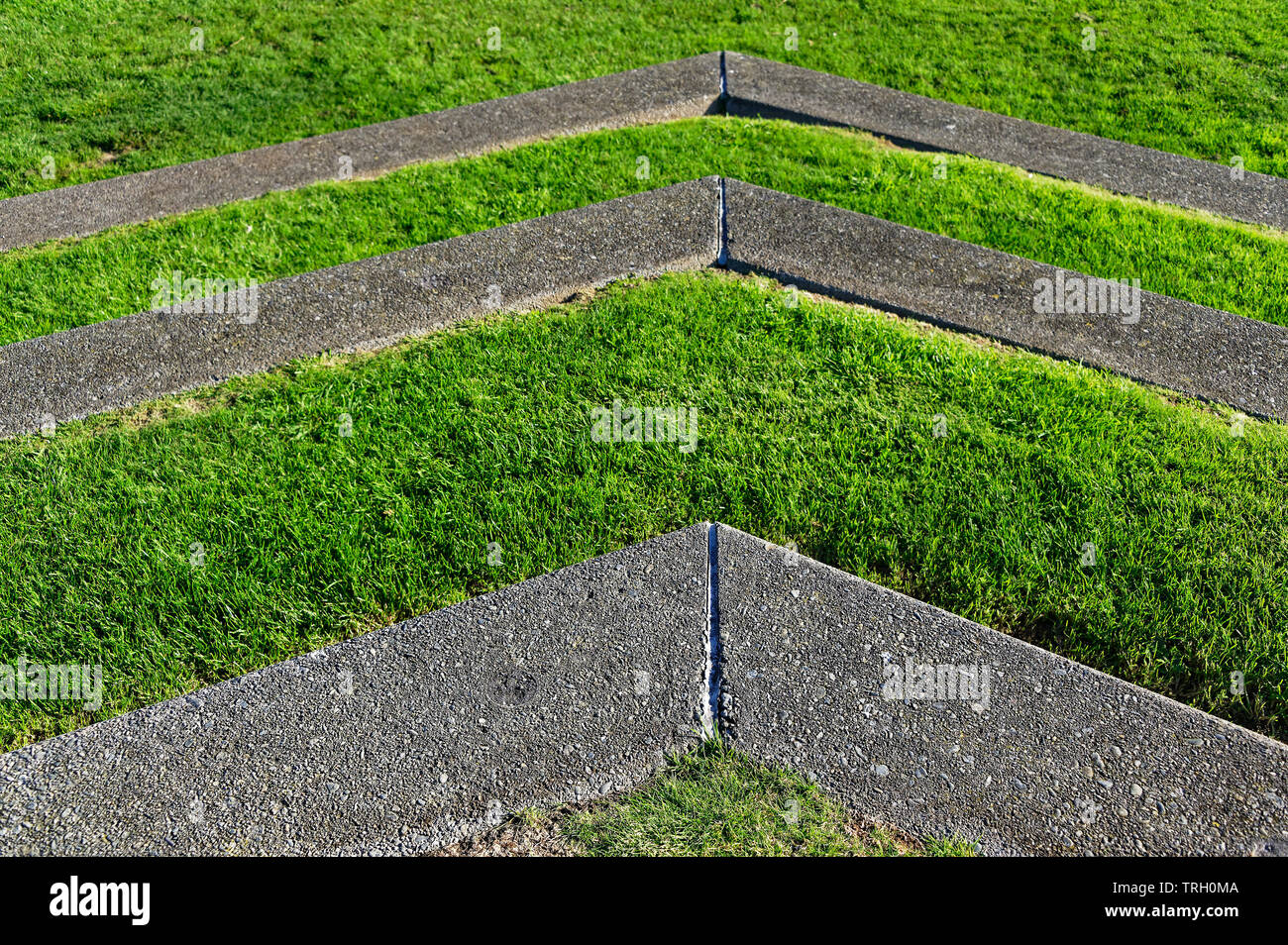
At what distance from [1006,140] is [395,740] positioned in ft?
21.7

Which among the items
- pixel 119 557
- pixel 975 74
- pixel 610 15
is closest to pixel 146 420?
pixel 119 557

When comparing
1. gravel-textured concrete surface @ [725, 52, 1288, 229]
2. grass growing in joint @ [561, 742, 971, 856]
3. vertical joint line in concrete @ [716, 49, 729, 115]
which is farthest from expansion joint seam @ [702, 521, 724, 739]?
vertical joint line in concrete @ [716, 49, 729, 115]

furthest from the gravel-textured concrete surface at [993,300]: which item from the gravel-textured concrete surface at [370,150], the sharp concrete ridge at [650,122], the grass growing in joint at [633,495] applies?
the gravel-textured concrete surface at [370,150]

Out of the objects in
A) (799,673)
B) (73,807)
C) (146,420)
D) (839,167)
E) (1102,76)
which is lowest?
(73,807)

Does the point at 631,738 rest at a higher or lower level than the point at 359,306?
lower

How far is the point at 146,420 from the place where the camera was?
4250 mm

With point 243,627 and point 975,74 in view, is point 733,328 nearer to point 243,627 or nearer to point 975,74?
point 243,627

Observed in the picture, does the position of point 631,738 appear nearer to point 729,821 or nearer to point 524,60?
point 729,821

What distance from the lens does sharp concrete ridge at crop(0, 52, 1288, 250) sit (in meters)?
6.12

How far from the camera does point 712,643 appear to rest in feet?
10.5

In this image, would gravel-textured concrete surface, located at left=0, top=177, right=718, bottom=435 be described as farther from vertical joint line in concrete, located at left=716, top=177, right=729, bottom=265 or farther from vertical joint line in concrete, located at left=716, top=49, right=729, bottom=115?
vertical joint line in concrete, located at left=716, top=49, right=729, bottom=115

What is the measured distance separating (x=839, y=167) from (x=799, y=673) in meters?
4.40

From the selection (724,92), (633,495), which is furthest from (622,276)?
(724,92)

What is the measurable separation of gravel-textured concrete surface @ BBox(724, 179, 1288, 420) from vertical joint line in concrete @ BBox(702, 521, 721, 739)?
7.19ft
